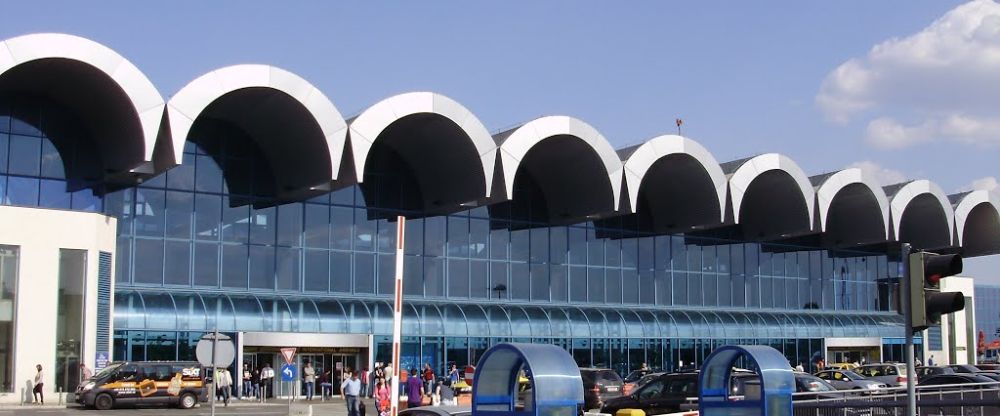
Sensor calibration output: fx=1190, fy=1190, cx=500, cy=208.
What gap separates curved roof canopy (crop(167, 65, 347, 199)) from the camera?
1486 inches

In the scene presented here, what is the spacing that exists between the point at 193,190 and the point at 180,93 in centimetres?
554

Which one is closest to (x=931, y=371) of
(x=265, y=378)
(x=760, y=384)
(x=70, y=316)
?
(x=265, y=378)

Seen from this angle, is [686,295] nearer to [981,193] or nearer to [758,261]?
[758,261]

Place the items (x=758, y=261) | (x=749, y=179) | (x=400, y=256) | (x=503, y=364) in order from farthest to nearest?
(x=758, y=261) < (x=749, y=179) < (x=503, y=364) < (x=400, y=256)

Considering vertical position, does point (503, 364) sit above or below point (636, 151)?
below

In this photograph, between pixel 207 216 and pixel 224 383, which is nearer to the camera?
pixel 224 383

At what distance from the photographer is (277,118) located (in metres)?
41.4

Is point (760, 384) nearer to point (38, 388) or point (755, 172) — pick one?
point (38, 388)

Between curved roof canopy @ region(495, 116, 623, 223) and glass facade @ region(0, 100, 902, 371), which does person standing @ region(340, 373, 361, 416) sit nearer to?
glass facade @ region(0, 100, 902, 371)

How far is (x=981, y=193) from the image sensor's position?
205 feet

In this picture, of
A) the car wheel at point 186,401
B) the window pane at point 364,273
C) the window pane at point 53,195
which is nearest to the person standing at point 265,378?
the car wheel at point 186,401

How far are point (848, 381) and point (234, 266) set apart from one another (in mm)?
21566

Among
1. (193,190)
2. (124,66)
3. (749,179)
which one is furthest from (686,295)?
(124,66)

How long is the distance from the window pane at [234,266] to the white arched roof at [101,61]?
21.4 feet
